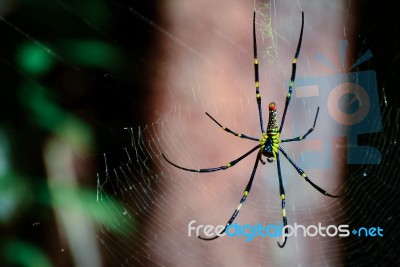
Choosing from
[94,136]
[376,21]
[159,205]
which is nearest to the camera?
[376,21]

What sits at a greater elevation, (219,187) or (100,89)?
(100,89)

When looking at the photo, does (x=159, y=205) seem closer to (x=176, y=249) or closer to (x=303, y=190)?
(x=176, y=249)

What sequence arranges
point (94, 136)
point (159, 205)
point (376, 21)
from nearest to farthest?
point (376, 21) → point (159, 205) → point (94, 136)

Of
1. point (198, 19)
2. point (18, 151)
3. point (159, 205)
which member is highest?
point (198, 19)

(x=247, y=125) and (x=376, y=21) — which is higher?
(x=376, y=21)

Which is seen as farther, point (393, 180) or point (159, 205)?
point (159, 205)

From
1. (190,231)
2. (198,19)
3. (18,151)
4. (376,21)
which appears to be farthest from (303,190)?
(18,151)
